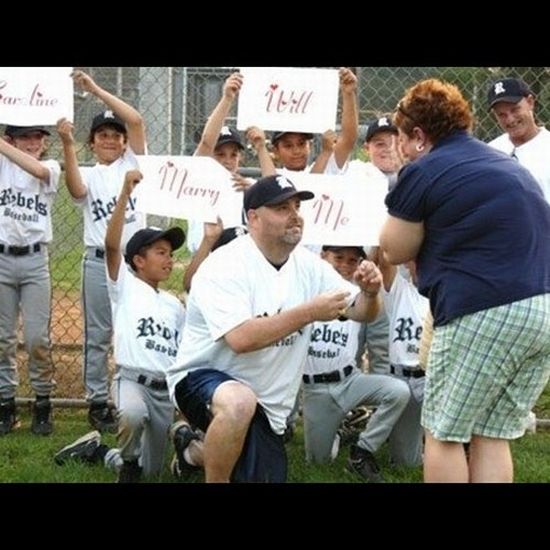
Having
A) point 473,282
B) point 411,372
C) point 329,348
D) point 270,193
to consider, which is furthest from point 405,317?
point 473,282

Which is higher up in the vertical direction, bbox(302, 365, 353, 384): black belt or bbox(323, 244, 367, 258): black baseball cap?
bbox(323, 244, 367, 258): black baseball cap

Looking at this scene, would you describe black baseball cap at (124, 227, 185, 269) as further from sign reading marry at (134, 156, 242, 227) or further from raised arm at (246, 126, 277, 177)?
raised arm at (246, 126, 277, 177)

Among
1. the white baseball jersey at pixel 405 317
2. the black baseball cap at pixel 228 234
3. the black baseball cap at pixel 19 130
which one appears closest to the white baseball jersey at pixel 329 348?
the white baseball jersey at pixel 405 317

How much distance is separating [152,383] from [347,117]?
1.65m

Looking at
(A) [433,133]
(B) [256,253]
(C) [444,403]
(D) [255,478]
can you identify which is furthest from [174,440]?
(A) [433,133]

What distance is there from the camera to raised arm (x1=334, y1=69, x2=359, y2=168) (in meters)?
5.09

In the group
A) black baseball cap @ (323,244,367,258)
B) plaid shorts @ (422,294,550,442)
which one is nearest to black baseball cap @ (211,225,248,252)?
black baseball cap @ (323,244,367,258)

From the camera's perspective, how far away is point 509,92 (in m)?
5.26

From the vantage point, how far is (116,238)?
4.80m

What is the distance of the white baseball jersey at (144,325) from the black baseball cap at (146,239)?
0.20 ft

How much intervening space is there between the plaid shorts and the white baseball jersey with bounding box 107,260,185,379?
1447 millimetres

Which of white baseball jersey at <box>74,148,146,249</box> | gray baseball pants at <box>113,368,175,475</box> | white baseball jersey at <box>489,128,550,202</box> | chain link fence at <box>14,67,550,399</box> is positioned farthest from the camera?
chain link fence at <box>14,67,550,399</box>

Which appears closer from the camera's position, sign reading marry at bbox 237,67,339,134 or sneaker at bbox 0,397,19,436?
sign reading marry at bbox 237,67,339,134

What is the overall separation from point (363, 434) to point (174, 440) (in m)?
0.89
